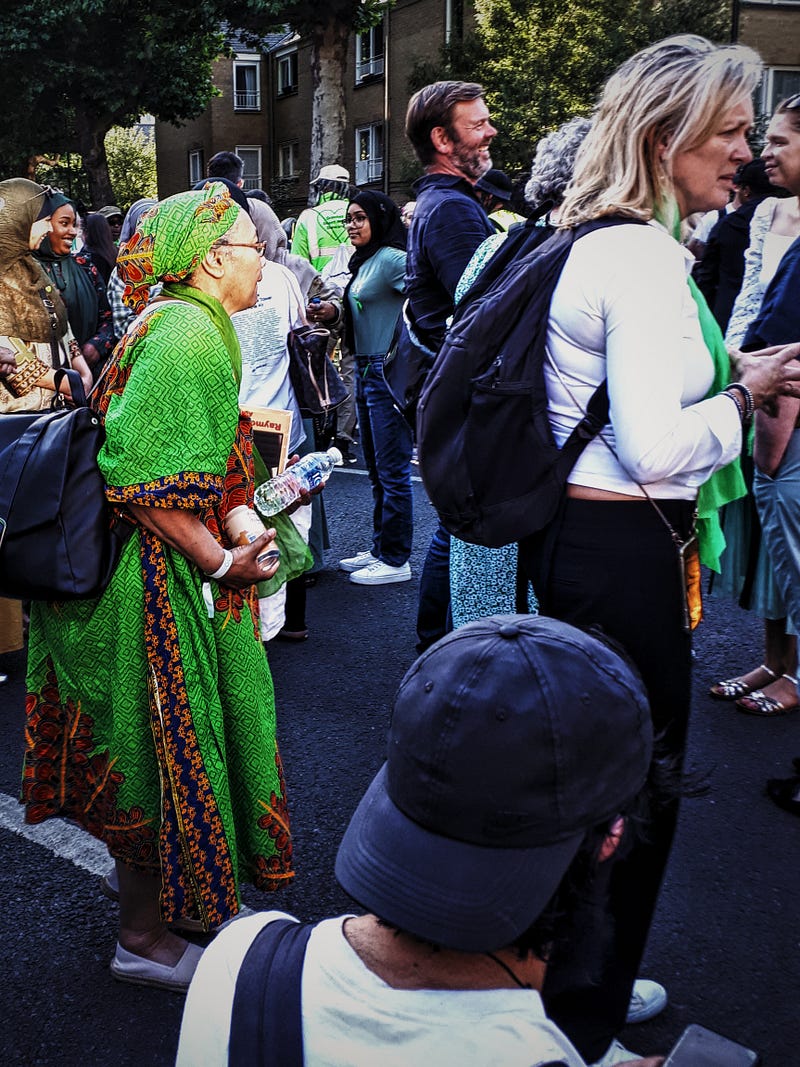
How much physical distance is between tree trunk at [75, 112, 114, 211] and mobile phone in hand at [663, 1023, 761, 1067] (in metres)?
30.0

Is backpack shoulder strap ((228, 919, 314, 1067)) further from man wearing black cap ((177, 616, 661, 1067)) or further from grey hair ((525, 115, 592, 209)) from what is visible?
grey hair ((525, 115, 592, 209))

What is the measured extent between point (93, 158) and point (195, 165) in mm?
17686

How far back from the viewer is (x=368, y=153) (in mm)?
36375

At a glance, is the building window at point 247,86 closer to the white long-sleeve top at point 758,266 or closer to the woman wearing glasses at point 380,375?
the woman wearing glasses at point 380,375

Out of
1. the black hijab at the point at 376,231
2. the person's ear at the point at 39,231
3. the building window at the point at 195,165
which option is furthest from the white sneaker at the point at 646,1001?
the building window at the point at 195,165

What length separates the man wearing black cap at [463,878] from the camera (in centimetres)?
127

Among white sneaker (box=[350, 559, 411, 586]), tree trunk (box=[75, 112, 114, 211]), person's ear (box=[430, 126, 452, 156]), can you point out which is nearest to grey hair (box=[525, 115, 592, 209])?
person's ear (box=[430, 126, 452, 156])

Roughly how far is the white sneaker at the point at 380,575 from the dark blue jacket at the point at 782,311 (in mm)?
2876

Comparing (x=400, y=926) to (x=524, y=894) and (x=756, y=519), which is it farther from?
(x=756, y=519)

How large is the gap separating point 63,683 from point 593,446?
54.4 inches

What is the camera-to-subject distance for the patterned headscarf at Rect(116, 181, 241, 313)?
2.48 metres

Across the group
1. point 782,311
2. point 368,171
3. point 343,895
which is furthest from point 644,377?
point 368,171

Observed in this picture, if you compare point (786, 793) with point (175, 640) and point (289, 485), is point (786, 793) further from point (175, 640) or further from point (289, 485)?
point (175, 640)

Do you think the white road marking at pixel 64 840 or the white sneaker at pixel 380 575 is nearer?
the white road marking at pixel 64 840
